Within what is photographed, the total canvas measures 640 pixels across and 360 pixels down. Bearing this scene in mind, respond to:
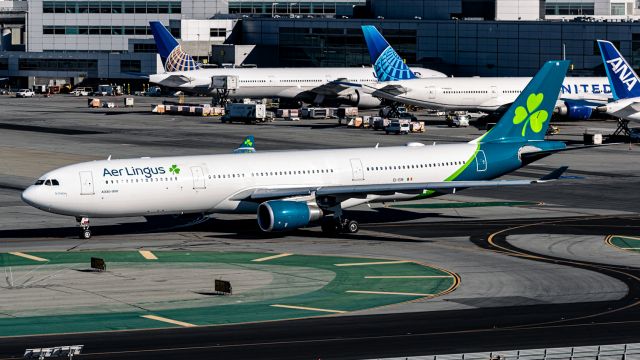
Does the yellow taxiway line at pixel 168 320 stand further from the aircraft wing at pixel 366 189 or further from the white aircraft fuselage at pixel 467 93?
the white aircraft fuselage at pixel 467 93

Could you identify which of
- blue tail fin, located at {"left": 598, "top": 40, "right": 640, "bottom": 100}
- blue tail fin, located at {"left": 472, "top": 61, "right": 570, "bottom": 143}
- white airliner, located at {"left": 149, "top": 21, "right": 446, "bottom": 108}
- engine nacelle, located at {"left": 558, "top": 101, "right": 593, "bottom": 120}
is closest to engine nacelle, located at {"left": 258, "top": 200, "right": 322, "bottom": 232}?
blue tail fin, located at {"left": 472, "top": 61, "right": 570, "bottom": 143}

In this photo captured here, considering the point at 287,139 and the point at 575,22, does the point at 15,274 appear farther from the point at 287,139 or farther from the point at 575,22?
the point at 575,22

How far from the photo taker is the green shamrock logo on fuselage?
76875 mm

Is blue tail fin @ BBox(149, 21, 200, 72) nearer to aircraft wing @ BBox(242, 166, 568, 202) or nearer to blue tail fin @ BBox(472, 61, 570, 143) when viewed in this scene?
blue tail fin @ BBox(472, 61, 570, 143)

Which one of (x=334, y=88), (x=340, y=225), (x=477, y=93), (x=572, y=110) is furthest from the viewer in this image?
(x=334, y=88)

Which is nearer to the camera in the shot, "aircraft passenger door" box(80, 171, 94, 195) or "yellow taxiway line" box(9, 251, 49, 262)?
"yellow taxiway line" box(9, 251, 49, 262)

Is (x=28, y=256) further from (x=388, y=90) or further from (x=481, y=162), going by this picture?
(x=388, y=90)

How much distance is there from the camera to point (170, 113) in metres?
173

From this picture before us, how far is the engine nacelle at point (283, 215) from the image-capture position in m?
65.6

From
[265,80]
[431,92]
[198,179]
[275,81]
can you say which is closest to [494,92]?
[431,92]

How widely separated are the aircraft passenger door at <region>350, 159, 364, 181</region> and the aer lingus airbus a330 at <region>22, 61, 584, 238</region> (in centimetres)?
6

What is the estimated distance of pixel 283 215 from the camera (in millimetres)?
65625

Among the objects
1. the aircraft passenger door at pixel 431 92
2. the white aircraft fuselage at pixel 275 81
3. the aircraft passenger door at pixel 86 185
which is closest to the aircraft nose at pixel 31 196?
the aircraft passenger door at pixel 86 185

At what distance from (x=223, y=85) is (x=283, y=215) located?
109m
